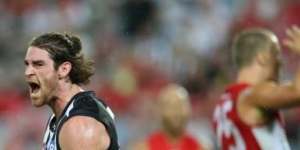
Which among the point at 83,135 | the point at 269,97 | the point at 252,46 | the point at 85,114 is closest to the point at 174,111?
the point at 252,46

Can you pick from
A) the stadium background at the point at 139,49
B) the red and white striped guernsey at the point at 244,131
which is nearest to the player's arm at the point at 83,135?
the red and white striped guernsey at the point at 244,131

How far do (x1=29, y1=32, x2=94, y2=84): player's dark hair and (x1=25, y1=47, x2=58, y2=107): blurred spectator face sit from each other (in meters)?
0.03

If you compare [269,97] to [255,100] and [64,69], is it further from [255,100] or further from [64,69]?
[64,69]

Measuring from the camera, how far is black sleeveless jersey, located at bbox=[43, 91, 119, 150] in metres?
4.86

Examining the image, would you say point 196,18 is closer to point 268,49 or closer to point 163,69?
point 163,69

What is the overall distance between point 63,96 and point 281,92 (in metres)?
1.42

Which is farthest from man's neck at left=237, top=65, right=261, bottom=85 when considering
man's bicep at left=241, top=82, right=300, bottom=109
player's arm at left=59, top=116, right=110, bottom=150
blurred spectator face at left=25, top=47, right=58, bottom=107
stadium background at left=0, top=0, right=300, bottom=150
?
stadium background at left=0, top=0, right=300, bottom=150

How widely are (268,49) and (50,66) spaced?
165cm

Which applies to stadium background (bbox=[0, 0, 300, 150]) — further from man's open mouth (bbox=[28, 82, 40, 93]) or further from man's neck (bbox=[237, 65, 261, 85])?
man's open mouth (bbox=[28, 82, 40, 93])

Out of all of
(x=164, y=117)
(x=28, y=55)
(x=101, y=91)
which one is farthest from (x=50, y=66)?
(x=101, y=91)

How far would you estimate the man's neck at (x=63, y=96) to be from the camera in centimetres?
518

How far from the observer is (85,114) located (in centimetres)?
486

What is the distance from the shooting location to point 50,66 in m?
5.17

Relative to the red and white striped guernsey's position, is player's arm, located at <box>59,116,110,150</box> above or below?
above
